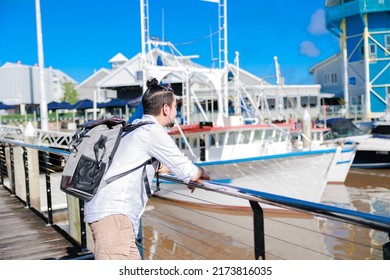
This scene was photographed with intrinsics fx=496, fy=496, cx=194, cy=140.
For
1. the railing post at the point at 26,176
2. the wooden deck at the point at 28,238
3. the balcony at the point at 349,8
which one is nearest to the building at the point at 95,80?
the balcony at the point at 349,8

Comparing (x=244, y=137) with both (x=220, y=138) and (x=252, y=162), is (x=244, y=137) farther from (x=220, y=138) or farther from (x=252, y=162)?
(x=252, y=162)

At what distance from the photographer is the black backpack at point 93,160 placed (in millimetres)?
1595

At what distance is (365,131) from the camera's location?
54.9ft

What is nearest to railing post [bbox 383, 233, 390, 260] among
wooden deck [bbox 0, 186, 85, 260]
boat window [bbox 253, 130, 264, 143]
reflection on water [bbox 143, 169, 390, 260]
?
wooden deck [bbox 0, 186, 85, 260]

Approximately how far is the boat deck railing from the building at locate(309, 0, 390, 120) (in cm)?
1184

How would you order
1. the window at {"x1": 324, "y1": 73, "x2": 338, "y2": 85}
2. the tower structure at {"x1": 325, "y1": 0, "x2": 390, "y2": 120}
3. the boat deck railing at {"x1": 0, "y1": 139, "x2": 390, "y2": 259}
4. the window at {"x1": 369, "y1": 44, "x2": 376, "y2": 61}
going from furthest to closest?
the window at {"x1": 324, "y1": 73, "x2": 338, "y2": 85} → the window at {"x1": 369, "y1": 44, "x2": 376, "y2": 61} → the tower structure at {"x1": 325, "y1": 0, "x2": 390, "y2": 120} → the boat deck railing at {"x1": 0, "y1": 139, "x2": 390, "y2": 259}

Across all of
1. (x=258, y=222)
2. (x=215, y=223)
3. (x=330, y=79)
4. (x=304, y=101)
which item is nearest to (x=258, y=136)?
(x=215, y=223)

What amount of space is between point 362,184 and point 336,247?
19.8 ft

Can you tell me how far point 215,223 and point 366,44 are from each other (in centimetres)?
1313

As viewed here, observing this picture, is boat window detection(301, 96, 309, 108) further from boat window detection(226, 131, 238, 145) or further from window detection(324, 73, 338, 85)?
boat window detection(226, 131, 238, 145)

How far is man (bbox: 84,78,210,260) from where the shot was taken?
63.1 inches
